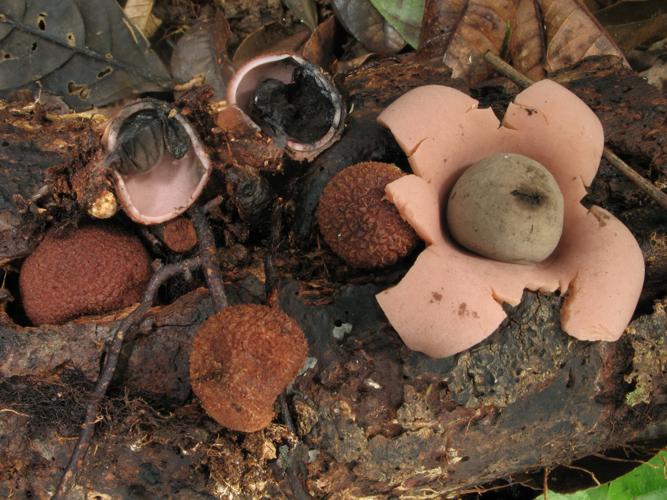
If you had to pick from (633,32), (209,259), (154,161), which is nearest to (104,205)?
(154,161)

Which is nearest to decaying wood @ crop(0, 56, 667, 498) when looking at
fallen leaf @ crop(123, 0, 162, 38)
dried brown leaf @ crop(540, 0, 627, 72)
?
dried brown leaf @ crop(540, 0, 627, 72)

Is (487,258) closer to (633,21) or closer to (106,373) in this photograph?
(106,373)

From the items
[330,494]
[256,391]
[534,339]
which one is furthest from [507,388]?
[256,391]

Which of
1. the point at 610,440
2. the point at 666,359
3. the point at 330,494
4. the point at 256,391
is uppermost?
the point at 256,391

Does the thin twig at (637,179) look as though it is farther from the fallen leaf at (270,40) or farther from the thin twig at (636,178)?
the fallen leaf at (270,40)

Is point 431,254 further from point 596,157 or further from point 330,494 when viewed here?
point 330,494

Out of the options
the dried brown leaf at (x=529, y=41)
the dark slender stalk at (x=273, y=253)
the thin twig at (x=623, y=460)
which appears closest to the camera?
the dark slender stalk at (x=273, y=253)

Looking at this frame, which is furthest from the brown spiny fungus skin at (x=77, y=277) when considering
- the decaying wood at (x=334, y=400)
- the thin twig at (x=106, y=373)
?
the thin twig at (x=106, y=373)

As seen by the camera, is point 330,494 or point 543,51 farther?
point 543,51
